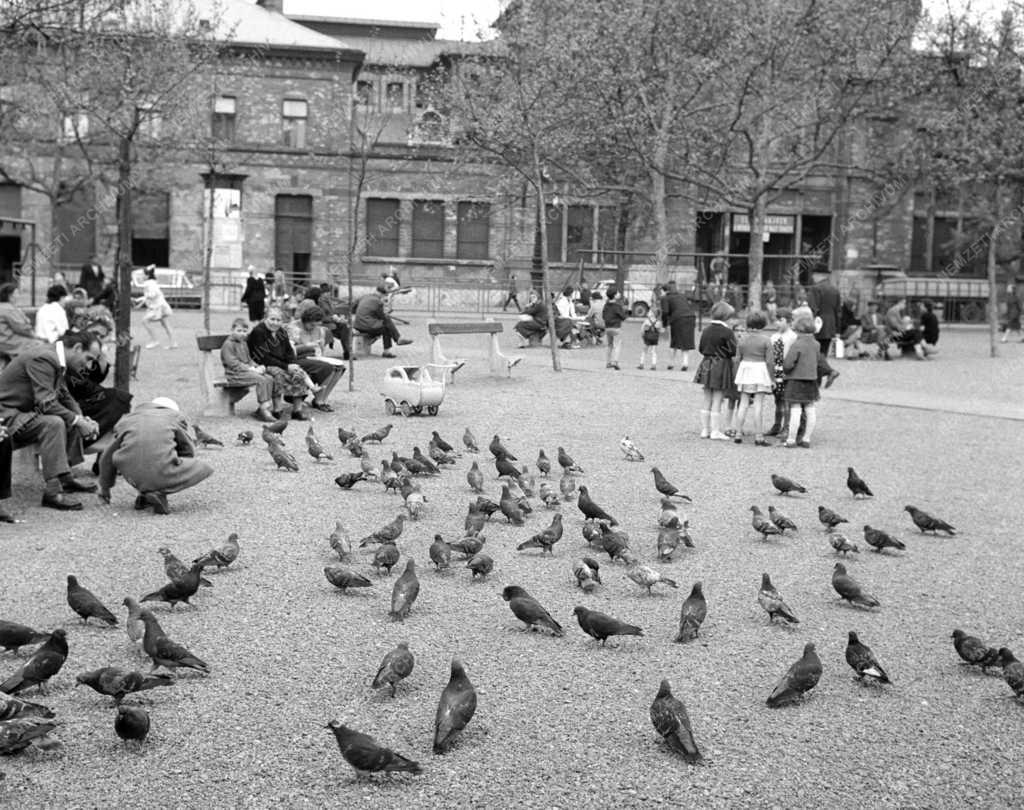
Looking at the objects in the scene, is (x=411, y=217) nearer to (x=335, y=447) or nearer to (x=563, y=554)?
(x=335, y=447)

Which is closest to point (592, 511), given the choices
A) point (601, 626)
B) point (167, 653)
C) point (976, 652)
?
point (601, 626)

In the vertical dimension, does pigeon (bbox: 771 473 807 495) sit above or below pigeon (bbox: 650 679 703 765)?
above

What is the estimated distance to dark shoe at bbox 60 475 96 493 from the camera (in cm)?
1212

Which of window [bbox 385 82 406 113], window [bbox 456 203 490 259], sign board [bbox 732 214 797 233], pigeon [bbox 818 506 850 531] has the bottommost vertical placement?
pigeon [bbox 818 506 850 531]

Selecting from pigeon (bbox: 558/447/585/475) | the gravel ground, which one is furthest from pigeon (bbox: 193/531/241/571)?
pigeon (bbox: 558/447/585/475)

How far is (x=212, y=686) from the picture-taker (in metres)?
7.23

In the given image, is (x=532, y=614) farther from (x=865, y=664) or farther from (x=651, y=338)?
(x=651, y=338)

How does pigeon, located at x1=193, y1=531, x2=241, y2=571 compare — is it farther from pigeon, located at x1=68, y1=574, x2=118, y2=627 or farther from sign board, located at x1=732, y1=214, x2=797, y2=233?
sign board, located at x1=732, y1=214, x2=797, y2=233

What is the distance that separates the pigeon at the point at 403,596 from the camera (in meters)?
8.66

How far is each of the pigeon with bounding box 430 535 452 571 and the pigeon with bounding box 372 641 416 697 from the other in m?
2.67

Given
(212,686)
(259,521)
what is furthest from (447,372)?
(212,686)

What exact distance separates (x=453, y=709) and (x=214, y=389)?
11778mm

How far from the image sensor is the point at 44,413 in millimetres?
11695

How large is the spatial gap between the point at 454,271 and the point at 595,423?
37229 mm
